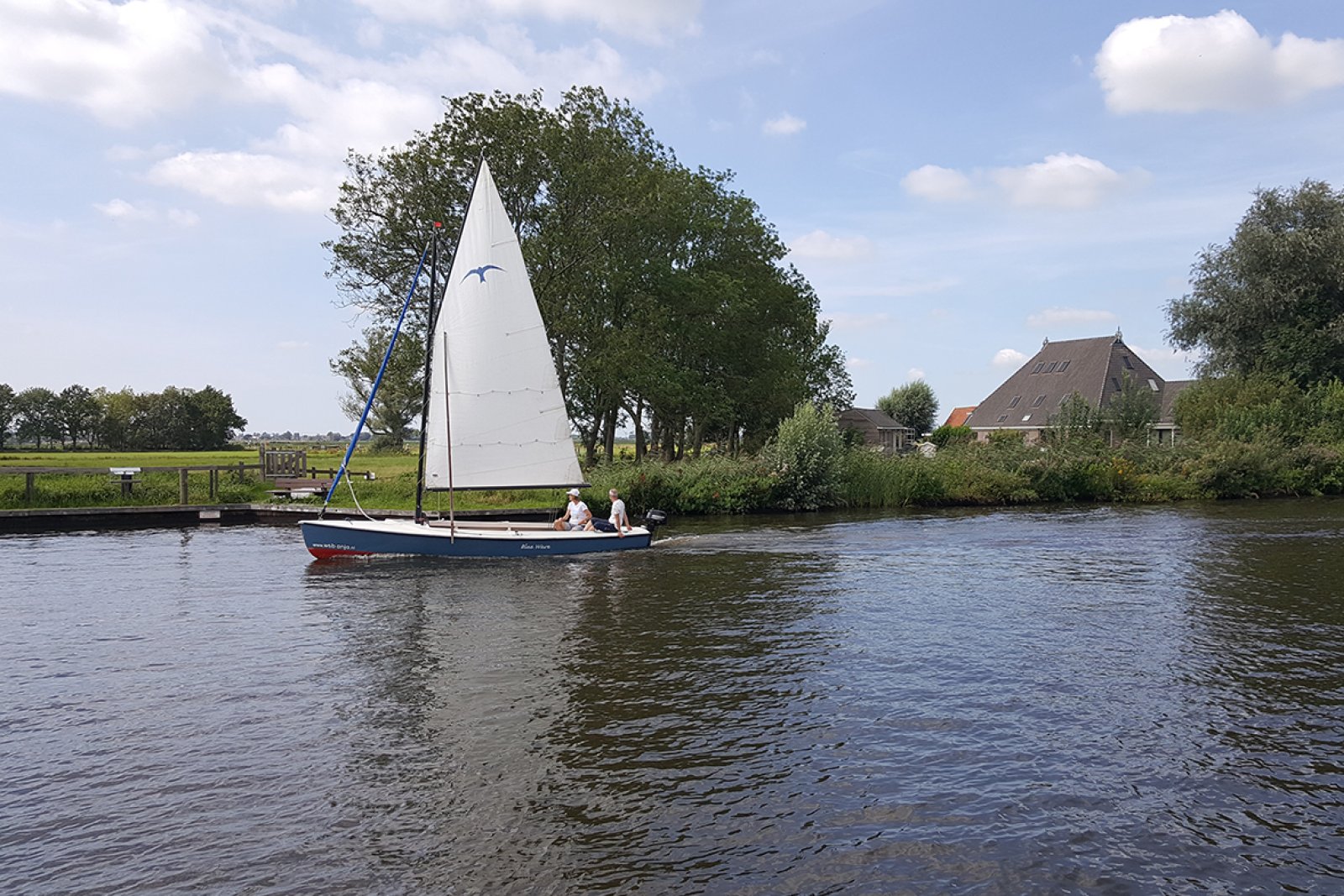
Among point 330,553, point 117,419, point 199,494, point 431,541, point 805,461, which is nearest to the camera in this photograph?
point 431,541

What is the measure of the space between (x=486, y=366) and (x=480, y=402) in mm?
980

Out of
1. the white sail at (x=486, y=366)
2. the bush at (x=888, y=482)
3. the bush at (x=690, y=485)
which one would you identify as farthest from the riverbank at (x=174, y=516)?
the bush at (x=888, y=482)

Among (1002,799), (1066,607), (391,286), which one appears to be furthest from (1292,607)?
(391,286)

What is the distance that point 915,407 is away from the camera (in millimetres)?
100625

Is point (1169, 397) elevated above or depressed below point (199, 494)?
above

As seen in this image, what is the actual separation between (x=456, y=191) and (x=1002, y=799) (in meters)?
35.8

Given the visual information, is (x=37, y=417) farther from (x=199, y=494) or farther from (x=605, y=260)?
(x=605, y=260)

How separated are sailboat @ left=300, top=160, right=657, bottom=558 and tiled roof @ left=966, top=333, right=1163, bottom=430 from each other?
171 ft

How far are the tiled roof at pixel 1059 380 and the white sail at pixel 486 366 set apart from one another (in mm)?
52159

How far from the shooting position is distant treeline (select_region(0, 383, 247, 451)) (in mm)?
98188

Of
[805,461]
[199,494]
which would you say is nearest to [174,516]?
[199,494]

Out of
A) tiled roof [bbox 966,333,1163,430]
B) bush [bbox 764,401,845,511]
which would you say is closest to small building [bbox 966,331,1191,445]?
tiled roof [bbox 966,333,1163,430]

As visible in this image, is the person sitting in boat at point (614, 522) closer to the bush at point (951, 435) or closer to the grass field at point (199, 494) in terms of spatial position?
the grass field at point (199, 494)

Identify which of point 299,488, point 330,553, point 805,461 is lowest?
point 330,553
